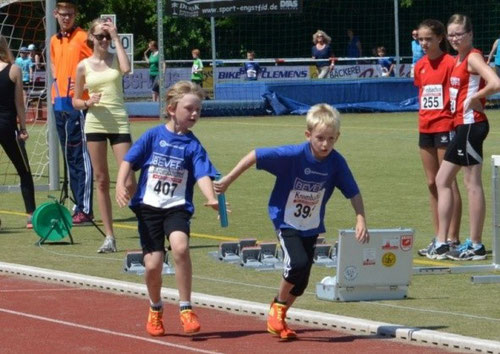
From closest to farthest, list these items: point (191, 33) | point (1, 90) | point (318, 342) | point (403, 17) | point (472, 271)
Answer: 1. point (318, 342)
2. point (472, 271)
3. point (1, 90)
4. point (403, 17)
5. point (191, 33)

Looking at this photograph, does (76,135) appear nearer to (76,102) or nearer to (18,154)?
(18,154)

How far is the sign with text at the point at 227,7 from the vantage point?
40406 mm

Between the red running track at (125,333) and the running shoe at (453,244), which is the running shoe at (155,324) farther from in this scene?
the running shoe at (453,244)

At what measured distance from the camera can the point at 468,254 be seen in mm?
11438

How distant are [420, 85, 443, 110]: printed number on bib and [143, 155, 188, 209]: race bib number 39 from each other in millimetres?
Answer: 3933

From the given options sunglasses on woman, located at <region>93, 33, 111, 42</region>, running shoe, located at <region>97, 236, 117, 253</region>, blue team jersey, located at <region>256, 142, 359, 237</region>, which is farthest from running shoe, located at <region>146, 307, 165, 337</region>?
sunglasses on woman, located at <region>93, 33, 111, 42</region>

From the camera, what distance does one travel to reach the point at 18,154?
14094 millimetres

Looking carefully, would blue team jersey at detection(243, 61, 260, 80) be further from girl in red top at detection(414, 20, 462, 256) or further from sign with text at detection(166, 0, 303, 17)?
girl in red top at detection(414, 20, 462, 256)

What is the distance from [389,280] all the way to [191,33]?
5063 centimetres

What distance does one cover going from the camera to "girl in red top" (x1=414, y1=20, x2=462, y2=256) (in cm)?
1171

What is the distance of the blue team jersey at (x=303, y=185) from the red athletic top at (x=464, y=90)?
11.0ft

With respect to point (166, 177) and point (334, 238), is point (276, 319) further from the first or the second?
point (334, 238)

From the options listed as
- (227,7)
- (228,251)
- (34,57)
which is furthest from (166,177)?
(227,7)

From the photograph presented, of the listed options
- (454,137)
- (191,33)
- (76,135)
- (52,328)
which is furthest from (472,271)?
(191,33)
